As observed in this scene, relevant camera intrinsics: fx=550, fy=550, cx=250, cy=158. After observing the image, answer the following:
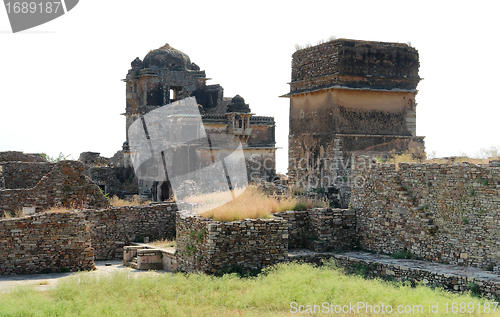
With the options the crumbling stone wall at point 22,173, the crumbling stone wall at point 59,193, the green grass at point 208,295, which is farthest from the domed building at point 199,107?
the green grass at point 208,295

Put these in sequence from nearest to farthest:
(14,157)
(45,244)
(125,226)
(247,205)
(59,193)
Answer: (45,244) < (247,205) < (125,226) < (59,193) < (14,157)

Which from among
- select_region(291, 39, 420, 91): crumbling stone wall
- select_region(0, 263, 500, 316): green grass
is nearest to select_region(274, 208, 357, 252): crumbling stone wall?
select_region(0, 263, 500, 316): green grass

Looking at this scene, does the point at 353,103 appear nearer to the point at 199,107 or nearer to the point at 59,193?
the point at 59,193

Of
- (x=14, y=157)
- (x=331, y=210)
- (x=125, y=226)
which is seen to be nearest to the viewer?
(x=331, y=210)

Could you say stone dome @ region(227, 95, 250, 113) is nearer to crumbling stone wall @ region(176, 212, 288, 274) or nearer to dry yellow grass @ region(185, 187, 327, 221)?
dry yellow grass @ region(185, 187, 327, 221)

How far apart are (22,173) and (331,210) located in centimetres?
1157

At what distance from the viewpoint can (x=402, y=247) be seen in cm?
1352

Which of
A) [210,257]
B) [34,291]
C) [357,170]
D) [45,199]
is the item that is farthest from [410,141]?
[34,291]

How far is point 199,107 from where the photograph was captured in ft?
113

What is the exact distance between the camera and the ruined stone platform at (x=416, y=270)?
34.3ft

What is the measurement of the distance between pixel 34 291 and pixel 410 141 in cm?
1383

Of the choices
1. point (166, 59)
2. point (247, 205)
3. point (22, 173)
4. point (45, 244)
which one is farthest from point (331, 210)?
point (166, 59)

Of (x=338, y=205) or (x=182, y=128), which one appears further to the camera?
(x=182, y=128)

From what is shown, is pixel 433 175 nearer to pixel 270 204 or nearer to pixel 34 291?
pixel 270 204
